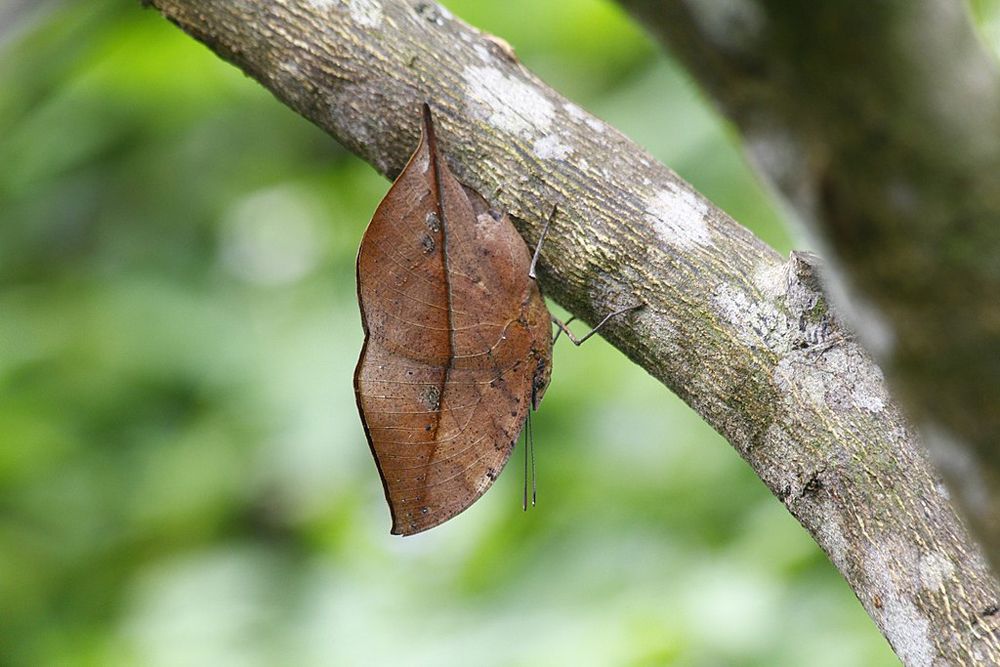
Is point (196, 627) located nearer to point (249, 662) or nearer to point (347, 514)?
point (249, 662)

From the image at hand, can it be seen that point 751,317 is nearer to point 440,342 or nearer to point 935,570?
point 935,570

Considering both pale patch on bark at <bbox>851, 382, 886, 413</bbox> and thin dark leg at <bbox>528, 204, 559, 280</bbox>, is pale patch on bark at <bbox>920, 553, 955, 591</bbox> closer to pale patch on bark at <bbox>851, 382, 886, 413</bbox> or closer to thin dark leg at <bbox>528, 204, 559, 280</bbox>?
pale patch on bark at <bbox>851, 382, 886, 413</bbox>

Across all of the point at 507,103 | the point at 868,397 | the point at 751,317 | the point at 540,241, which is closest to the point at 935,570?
the point at 868,397

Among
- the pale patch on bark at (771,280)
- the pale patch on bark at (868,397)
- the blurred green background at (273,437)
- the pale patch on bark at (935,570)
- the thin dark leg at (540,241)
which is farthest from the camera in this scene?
the blurred green background at (273,437)

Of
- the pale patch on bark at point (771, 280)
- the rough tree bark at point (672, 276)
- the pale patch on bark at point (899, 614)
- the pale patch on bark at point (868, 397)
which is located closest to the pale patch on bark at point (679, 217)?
the rough tree bark at point (672, 276)

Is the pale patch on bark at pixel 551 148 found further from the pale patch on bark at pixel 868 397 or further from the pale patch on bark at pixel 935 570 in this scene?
the pale patch on bark at pixel 935 570

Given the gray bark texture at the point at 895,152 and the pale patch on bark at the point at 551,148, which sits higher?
the gray bark texture at the point at 895,152

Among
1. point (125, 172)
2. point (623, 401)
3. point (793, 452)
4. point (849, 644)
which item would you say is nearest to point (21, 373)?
point (125, 172)
